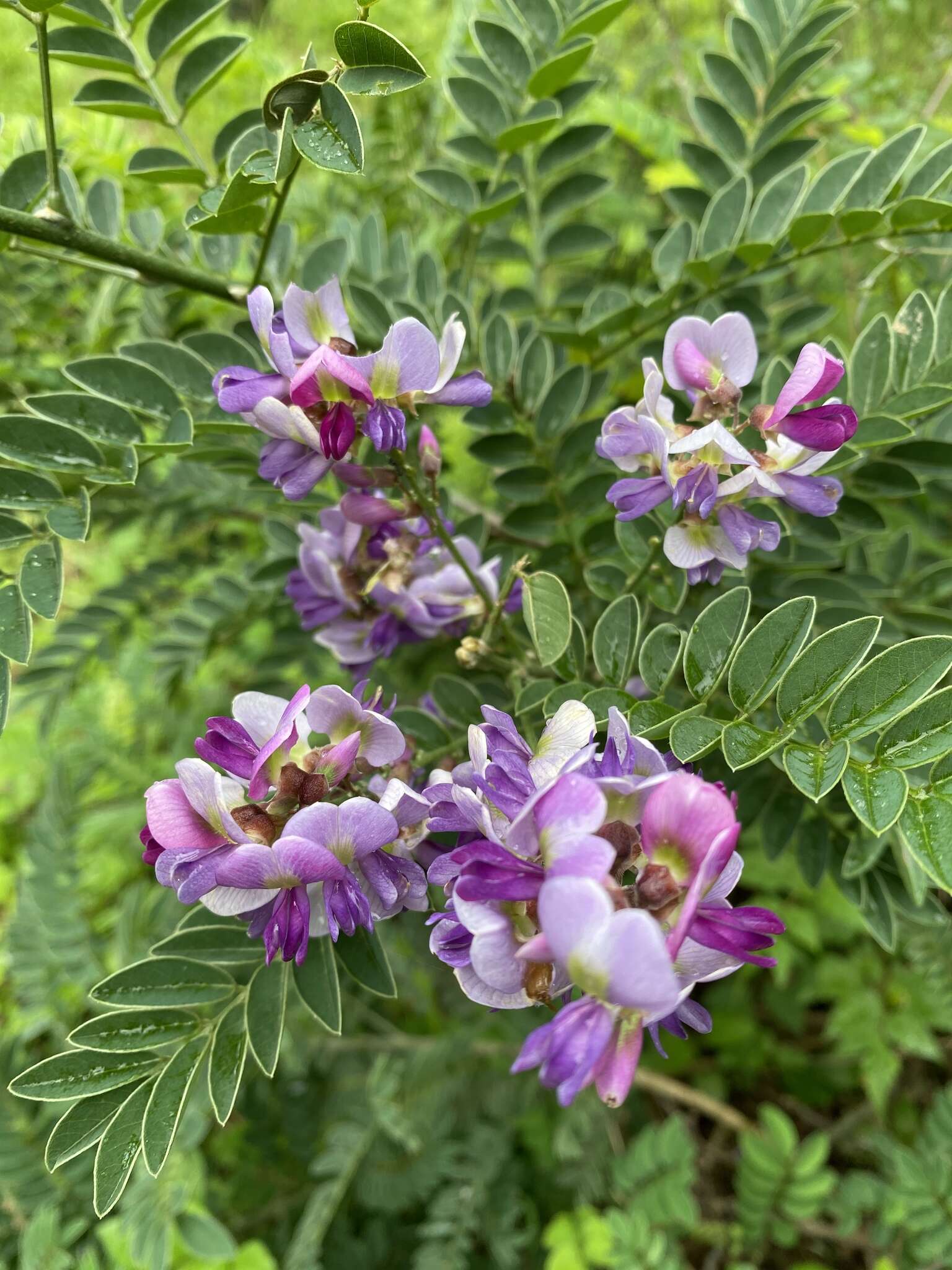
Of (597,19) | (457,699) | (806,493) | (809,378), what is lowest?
(457,699)

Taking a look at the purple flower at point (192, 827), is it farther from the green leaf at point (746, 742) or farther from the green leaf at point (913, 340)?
the green leaf at point (913, 340)

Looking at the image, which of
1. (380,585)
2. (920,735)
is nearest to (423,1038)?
(380,585)

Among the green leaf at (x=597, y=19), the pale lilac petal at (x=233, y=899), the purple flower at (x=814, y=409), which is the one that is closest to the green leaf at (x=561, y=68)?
the green leaf at (x=597, y=19)

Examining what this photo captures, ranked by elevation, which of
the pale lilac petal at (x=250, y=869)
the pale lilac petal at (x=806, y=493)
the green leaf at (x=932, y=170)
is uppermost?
the green leaf at (x=932, y=170)

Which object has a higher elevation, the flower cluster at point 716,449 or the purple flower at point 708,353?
the purple flower at point 708,353

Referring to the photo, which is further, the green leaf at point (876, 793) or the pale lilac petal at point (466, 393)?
the pale lilac petal at point (466, 393)

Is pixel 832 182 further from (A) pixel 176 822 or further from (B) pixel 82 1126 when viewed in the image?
(B) pixel 82 1126

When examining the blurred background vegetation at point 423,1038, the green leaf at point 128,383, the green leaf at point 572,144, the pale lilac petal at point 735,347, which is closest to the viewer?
the pale lilac petal at point 735,347
